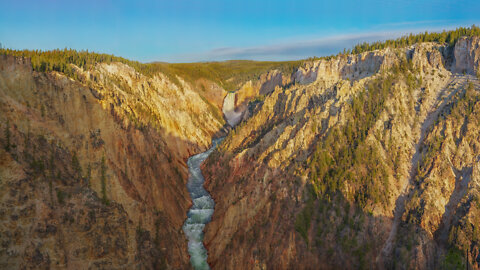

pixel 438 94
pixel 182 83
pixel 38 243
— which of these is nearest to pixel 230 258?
pixel 38 243

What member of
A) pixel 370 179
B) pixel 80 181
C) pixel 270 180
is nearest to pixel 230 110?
pixel 270 180

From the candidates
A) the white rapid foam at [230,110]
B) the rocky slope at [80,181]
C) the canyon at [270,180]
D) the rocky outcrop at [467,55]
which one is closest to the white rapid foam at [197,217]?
the canyon at [270,180]

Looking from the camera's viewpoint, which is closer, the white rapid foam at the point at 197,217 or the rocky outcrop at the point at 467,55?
the white rapid foam at the point at 197,217

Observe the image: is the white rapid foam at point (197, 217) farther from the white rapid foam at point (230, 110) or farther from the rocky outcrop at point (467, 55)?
the white rapid foam at point (230, 110)

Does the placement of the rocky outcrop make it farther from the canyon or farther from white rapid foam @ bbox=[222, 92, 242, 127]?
white rapid foam @ bbox=[222, 92, 242, 127]

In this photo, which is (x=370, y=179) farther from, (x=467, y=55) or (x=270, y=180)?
(x=467, y=55)

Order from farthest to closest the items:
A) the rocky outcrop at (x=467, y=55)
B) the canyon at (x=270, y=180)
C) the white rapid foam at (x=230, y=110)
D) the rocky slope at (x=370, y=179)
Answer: the white rapid foam at (x=230, y=110), the rocky outcrop at (x=467, y=55), the rocky slope at (x=370, y=179), the canyon at (x=270, y=180)

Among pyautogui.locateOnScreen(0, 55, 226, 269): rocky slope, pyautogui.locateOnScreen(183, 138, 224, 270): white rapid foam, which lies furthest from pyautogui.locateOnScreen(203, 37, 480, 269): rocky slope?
pyautogui.locateOnScreen(0, 55, 226, 269): rocky slope
